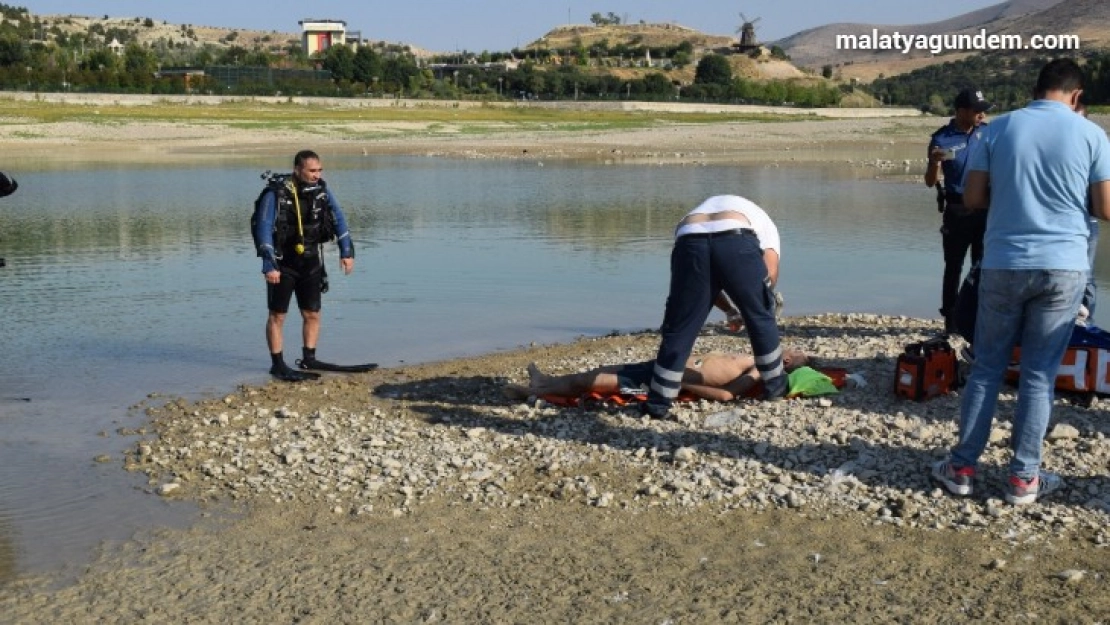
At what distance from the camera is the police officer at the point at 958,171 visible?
9688mm

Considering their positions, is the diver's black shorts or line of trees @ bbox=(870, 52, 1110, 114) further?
line of trees @ bbox=(870, 52, 1110, 114)

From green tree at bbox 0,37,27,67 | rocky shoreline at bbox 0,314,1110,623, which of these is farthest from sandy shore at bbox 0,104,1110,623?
green tree at bbox 0,37,27,67

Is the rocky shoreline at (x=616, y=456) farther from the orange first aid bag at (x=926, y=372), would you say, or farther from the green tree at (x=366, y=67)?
the green tree at (x=366, y=67)

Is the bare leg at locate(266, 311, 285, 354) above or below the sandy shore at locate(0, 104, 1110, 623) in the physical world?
above

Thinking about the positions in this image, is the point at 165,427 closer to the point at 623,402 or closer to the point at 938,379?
the point at 623,402

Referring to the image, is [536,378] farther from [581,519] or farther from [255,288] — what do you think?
[255,288]

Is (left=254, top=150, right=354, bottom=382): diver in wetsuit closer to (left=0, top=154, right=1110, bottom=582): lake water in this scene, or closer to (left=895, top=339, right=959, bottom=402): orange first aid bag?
(left=0, top=154, right=1110, bottom=582): lake water

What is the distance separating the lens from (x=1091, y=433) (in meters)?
7.06

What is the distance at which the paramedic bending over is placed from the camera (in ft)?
23.9

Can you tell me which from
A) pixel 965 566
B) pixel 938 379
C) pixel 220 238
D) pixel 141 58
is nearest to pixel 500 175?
pixel 220 238

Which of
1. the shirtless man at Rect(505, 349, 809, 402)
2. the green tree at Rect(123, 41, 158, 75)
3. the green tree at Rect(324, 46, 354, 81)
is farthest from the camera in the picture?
the green tree at Rect(324, 46, 354, 81)

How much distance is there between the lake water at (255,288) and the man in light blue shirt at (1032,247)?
13.8 ft

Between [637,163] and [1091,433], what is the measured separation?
36.8 meters

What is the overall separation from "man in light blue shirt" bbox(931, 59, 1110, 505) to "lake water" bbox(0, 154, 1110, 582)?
4.21 m
